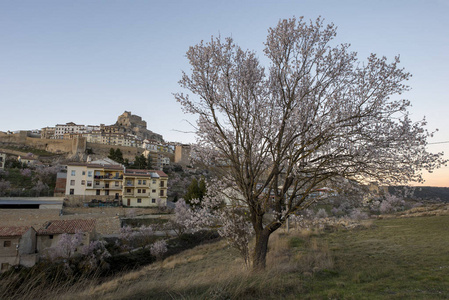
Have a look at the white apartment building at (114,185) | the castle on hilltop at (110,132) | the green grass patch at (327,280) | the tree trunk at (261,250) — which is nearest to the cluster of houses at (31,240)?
the white apartment building at (114,185)

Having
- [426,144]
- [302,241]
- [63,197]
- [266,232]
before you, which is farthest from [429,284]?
[63,197]

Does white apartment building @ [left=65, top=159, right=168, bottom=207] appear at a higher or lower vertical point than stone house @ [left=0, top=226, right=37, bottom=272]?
higher

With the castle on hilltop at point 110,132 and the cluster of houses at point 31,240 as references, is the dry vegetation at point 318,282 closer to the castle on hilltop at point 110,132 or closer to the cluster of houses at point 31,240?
the cluster of houses at point 31,240

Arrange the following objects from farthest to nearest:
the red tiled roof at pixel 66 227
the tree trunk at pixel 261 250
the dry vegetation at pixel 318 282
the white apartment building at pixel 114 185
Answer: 1. the white apartment building at pixel 114 185
2. the red tiled roof at pixel 66 227
3. the tree trunk at pixel 261 250
4. the dry vegetation at pixel 318 282

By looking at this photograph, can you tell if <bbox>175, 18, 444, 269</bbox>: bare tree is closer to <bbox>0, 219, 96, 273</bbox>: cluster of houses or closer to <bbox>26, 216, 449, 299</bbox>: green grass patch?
<bbox>26, 216, 449, 299</bbox>: green grass patch

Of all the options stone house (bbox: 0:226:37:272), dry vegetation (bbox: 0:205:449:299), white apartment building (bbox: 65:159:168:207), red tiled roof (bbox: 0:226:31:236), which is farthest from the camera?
white apartment building (bbox: 65:159:168:207)

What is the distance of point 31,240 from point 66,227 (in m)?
2.82

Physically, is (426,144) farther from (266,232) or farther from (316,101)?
(266,232)

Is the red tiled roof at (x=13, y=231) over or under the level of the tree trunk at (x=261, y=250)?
under

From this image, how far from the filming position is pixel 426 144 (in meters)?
6.95

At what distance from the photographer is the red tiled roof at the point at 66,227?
24.7 meters

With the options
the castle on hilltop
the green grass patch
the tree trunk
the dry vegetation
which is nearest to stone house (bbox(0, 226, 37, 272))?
the dry vegetation

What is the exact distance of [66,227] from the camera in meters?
25.8

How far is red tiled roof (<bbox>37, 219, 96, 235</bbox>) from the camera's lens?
2472 centimetres
